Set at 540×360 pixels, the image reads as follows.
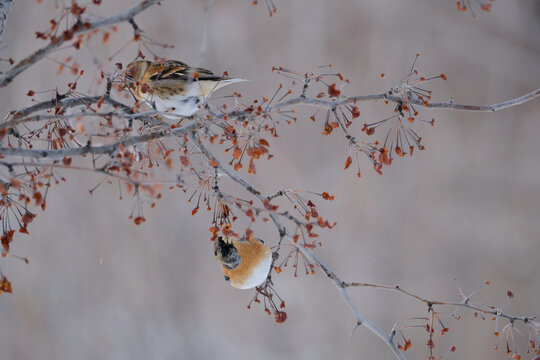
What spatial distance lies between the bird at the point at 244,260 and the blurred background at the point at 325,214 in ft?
5.17

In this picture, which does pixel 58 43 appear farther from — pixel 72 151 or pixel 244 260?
pixel 244 260

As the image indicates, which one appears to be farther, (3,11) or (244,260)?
(244,260)

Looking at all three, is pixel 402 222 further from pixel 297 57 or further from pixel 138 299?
pixel 138 299

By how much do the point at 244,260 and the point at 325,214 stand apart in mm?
1684

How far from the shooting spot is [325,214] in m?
2.50

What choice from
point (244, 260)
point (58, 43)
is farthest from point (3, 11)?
point (244, 260)

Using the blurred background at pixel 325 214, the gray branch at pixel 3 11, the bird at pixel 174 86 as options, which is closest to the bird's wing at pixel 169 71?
the bird at pixel 174 86

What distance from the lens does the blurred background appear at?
230cm

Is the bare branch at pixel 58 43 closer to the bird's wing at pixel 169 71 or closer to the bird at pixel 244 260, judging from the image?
the bird's wing at pixel 169 71

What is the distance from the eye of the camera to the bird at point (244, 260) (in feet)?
2.67

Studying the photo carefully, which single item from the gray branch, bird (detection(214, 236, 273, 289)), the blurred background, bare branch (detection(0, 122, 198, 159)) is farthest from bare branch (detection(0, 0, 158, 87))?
the blurred background

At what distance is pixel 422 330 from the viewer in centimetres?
244

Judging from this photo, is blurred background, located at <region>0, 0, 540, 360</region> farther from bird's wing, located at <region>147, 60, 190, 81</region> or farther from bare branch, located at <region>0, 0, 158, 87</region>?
bare branch, located at <region>0, 0, 158, 87</region>

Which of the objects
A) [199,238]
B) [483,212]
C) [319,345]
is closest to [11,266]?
[199,238]
